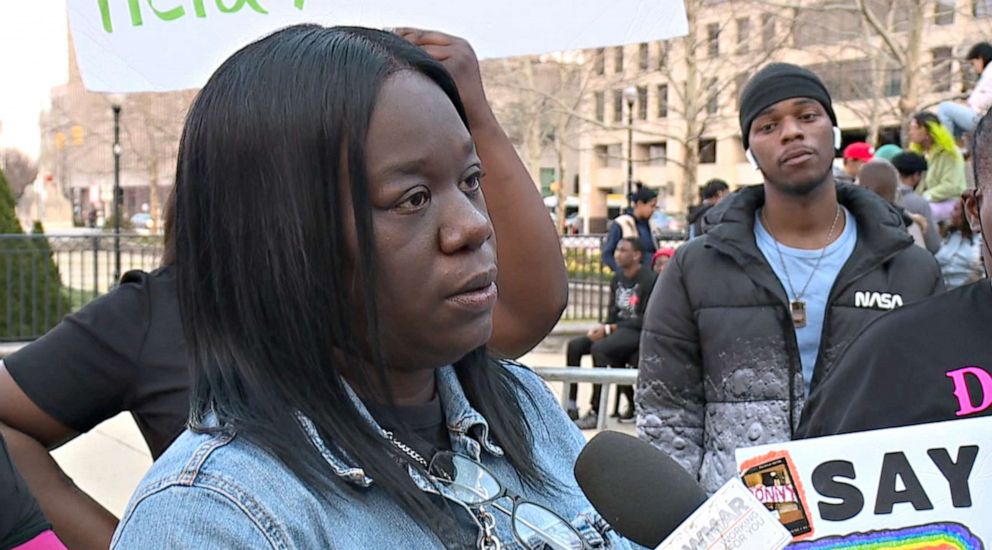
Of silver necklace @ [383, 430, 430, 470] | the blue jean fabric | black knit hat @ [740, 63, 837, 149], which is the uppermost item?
the blue jean fabric

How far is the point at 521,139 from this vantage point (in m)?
38.6

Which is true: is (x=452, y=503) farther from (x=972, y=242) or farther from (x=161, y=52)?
(x=972, y=242)

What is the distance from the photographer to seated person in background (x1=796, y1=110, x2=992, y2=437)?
2.04 m

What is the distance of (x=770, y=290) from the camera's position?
138 inches

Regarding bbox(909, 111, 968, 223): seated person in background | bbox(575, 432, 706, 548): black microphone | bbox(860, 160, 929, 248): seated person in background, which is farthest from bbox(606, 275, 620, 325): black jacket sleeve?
bbox(575, 432, 706, 548): black microphone

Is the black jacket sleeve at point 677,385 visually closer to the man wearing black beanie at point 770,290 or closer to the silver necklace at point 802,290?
the man wearing black beanie at point 770,290

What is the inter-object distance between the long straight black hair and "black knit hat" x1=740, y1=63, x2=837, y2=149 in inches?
102

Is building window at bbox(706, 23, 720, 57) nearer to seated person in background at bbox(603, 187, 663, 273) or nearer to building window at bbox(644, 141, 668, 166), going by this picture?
seated person in background at bbox(603, 187, 663, 273)

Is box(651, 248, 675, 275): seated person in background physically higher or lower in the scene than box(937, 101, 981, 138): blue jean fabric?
lower

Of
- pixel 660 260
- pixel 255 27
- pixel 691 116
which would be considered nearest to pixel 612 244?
pixel 660 260

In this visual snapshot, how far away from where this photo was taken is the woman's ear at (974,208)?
2172 mm

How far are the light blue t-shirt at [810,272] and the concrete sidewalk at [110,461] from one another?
11.2ft

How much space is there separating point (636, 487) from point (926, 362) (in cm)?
92

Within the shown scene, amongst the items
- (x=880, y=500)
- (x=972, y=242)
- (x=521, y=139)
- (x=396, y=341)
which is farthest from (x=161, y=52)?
(x=521, y=139)
